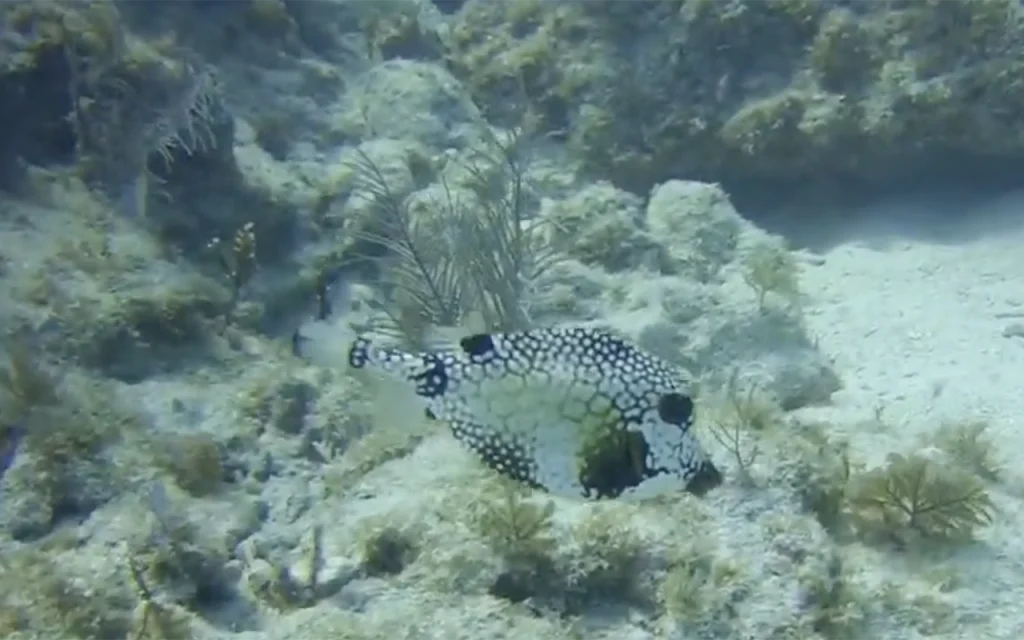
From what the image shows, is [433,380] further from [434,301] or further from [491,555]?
[434,301]

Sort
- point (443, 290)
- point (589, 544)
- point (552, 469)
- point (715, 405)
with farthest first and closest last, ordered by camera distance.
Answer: point (443, 290), point (715, 405), point (589, 544), point (552, 469)

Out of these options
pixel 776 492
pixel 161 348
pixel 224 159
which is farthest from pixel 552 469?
pixel 224 159

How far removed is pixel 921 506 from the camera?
3947 millimetres

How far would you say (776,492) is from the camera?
380cm

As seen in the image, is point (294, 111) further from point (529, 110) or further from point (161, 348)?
point (161, 348)

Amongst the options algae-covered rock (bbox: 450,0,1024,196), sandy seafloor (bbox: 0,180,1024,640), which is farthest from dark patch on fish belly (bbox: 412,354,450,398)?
algae-covered rock (bbox: 450,0,1024,196)

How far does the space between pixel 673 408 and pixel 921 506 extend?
1836mm

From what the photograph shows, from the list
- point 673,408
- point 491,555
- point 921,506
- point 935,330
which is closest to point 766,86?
point 935,330

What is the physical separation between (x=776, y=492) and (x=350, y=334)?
1838mm

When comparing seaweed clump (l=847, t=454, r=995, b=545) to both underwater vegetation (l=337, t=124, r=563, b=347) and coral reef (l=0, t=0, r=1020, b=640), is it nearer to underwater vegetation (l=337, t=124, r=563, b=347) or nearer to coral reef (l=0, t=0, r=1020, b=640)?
coral reef (l=0, t=0, r=1020, b=640)

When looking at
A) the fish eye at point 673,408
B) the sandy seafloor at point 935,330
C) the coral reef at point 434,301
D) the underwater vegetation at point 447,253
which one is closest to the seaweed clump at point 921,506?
the coral reef at point 434,301

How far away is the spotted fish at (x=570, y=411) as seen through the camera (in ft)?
8.73

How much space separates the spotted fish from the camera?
266cm

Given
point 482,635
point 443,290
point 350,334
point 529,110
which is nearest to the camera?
point 350,334
